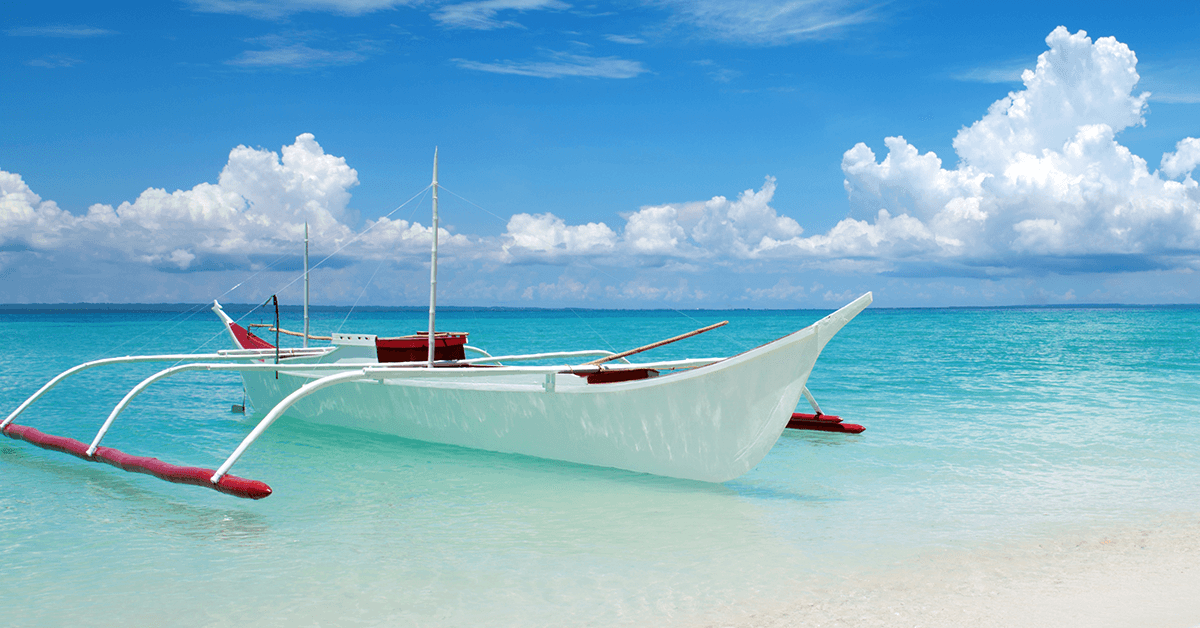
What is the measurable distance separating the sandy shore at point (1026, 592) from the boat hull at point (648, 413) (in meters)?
1.92

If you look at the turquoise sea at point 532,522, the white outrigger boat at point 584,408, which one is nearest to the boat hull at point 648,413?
the white outrigger boat at point 584,408

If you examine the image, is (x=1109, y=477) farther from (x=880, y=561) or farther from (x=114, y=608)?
(x=114, y=608)

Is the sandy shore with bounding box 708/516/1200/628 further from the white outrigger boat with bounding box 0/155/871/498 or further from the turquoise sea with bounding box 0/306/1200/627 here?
the white outrigger boat with bounding box 0/155/871/498

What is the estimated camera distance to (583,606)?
15.5 feet

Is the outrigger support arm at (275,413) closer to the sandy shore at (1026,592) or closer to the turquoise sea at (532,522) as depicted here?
the turquoise sea at (532,522)

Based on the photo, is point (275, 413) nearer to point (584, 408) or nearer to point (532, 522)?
point (532, 522)

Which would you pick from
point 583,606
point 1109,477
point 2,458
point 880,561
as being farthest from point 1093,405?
→ point 2,458

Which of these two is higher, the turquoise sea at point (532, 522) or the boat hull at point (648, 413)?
the boat hull at point (648, 413)

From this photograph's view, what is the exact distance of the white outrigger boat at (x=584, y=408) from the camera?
6844 mm

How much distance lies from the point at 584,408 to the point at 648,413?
764 mm

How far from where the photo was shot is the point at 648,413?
7.46 metres

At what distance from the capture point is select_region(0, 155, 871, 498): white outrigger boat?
269 inches

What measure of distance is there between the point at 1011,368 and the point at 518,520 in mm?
22115

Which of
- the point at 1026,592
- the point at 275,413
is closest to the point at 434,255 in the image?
the point at 275,413
